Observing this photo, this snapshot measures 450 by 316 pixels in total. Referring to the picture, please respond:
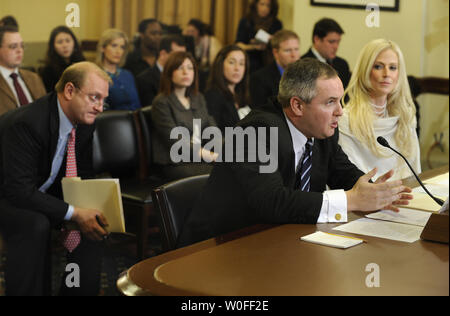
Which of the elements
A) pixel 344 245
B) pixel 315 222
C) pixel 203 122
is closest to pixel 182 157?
pixel 203 122

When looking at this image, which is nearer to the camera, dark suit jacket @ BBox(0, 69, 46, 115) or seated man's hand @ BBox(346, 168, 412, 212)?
seated man's hand @ BBox(346, 168, 412, 212)

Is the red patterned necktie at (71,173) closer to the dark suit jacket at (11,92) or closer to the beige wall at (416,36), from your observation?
the dark suit jacket at (11,92)

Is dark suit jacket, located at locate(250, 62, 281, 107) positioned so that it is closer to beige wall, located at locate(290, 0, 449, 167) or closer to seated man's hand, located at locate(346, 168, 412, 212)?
beige wall, located at locate(290, 0, 449, 167)

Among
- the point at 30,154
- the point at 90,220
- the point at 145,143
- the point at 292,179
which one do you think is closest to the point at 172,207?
the point at 292,179

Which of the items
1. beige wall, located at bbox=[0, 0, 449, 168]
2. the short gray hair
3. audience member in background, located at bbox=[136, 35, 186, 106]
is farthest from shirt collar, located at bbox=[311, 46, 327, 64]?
the short gray hair

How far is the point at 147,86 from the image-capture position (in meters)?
5.64

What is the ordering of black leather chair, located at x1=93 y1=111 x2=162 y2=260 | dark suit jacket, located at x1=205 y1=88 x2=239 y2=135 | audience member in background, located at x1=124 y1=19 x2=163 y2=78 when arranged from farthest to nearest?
1. audience member in background, located at x1=124 y1=19 x2=163 y2=78
2. dark suit jacket, located at x1=205 y1=88 x2=239 y2=135
3. black leather chair, located at x1=93 y1=111 x2=162 y2=260

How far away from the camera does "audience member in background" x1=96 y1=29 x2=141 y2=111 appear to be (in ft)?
17.5

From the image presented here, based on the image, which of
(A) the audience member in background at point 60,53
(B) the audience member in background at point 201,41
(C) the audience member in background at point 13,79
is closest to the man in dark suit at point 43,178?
(C) the audience member in background at point 13,79

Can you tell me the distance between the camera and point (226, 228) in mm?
2389

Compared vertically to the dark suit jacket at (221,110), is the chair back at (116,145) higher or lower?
lower

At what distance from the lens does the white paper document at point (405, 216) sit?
7.28 feet

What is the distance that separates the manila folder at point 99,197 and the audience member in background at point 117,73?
2.28m

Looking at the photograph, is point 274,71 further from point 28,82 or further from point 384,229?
point 384,229
